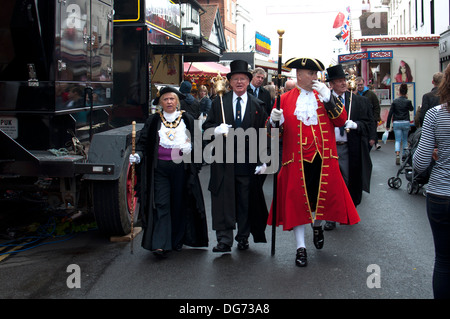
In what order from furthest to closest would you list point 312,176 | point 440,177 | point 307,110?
point 312,176, point 307,110, point 440,177

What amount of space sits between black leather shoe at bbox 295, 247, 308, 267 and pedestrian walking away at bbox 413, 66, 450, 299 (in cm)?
190

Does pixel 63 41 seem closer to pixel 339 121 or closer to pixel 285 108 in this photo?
pixel 285 108

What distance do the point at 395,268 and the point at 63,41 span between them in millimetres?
4053

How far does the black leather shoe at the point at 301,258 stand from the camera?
18.4ft

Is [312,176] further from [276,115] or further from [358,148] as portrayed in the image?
[358,148]

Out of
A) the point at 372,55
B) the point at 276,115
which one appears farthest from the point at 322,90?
the point at 372,55

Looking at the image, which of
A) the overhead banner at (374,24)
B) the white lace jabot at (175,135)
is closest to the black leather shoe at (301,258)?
the white lace jabot at (175,135)

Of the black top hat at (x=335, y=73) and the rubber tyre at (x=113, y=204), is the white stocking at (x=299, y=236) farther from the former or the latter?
the black top hat at (x=335, y=73)

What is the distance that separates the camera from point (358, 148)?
735 centimetres

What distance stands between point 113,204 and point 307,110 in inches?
91.0

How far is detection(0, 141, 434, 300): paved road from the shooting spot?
16.0ft
